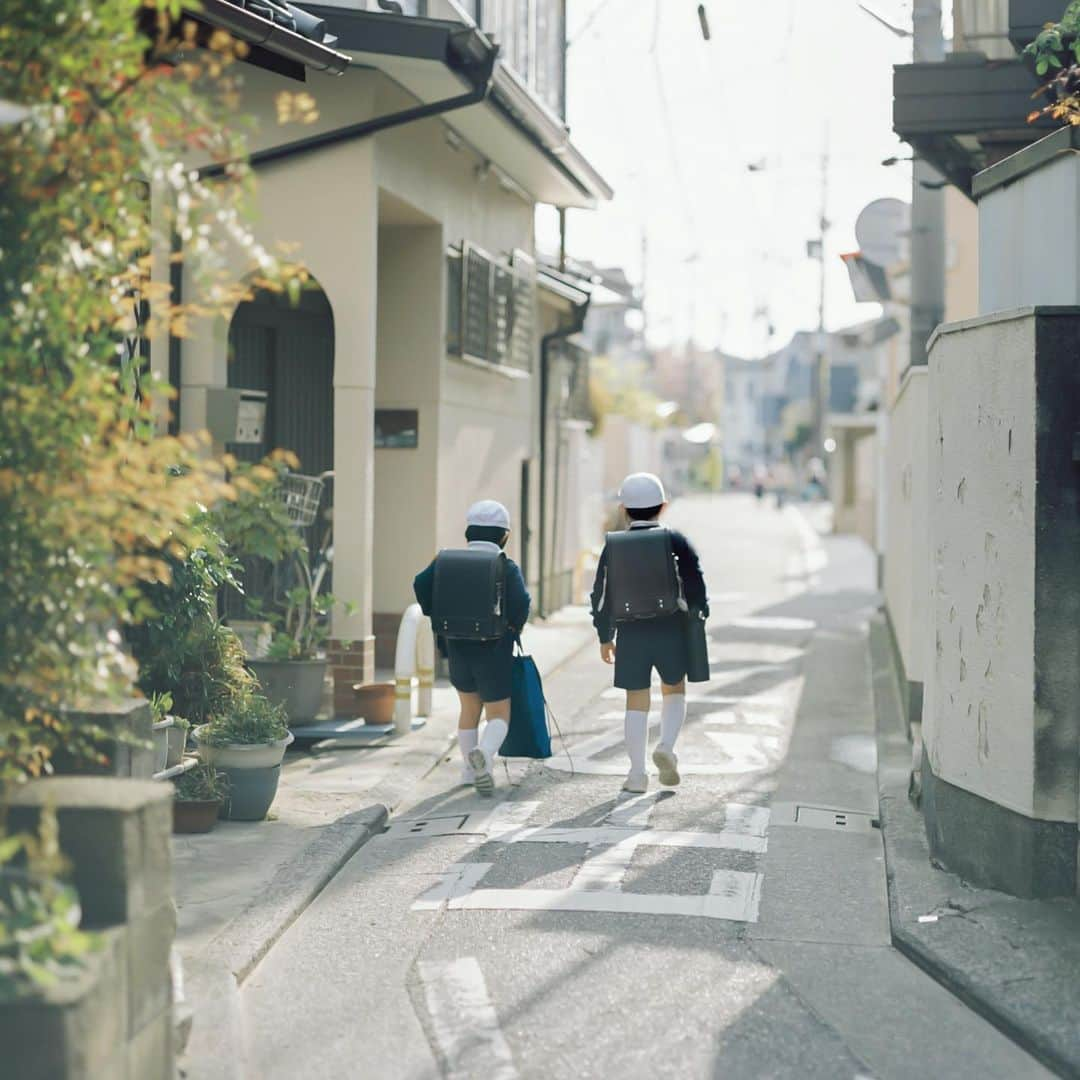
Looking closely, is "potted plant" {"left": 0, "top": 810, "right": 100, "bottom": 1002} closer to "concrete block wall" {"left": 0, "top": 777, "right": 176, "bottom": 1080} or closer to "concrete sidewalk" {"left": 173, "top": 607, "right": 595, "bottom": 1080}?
"concrete block wall" {"left": 0, "top": 777, "right": 176, "bottom": 1080}

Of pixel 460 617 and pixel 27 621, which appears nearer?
pixel 27 621

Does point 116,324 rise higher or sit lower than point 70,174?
lower

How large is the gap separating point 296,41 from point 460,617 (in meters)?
3.10

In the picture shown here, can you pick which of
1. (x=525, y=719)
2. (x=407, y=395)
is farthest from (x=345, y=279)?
(x=525, y=719)

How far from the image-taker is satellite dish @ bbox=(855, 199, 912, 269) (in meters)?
17.1

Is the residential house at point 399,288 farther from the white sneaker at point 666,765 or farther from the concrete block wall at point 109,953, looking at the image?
the concrete block wall at point 109,953

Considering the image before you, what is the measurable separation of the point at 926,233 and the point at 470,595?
7443 mm

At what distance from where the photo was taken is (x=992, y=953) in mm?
5766

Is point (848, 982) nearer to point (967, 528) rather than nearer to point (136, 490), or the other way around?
point (967, 528)

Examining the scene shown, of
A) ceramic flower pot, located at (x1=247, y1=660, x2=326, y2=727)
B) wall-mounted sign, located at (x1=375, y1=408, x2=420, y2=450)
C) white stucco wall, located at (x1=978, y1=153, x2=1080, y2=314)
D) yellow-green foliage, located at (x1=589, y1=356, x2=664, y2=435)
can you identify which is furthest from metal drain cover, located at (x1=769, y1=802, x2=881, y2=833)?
yellow-green foliage, located at (x1=589, y1=356, x2=664, y2=435)

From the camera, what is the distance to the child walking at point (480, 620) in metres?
8.82

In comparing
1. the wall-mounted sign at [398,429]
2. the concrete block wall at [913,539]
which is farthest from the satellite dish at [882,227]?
the wall-mounted sign at [398,429]

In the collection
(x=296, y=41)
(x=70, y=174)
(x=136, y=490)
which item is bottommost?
(x=136, y=490)

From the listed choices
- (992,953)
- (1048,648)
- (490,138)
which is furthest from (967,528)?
(490,138)
